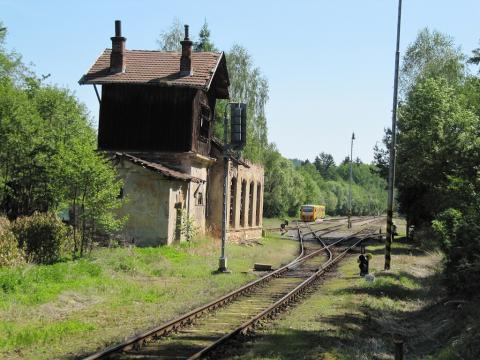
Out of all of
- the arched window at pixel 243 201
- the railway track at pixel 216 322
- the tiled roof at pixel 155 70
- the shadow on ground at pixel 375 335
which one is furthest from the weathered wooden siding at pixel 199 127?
the shadow on ground at pixel 375 335

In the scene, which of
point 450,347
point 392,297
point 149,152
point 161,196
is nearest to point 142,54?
point 149,152

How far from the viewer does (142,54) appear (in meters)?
33.6

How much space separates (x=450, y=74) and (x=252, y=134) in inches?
665

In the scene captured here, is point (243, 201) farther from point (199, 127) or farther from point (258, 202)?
point (199, 127)

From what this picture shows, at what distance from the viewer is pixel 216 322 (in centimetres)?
1393

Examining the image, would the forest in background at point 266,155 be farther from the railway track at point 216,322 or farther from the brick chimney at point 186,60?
the railway track at point 216,322

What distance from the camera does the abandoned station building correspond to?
27.6 m

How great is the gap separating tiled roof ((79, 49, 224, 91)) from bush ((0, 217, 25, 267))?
13.5 meters

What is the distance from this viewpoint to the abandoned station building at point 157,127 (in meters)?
27.6

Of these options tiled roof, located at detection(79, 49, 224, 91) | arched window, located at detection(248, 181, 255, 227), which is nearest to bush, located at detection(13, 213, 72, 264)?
tiled roof, located at detection(79, 49, 224, 91)

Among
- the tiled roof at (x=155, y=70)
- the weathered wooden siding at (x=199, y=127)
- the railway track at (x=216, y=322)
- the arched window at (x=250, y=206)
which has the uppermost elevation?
the tiled roof at (x=155, y=70)

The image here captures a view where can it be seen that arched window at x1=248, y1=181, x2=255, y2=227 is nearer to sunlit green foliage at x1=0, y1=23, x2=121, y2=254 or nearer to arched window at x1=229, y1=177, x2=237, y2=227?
arched window at x1=229, y1=177, x2=237, y2=227

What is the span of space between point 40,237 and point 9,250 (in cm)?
195

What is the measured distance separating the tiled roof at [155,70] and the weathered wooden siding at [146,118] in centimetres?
45
